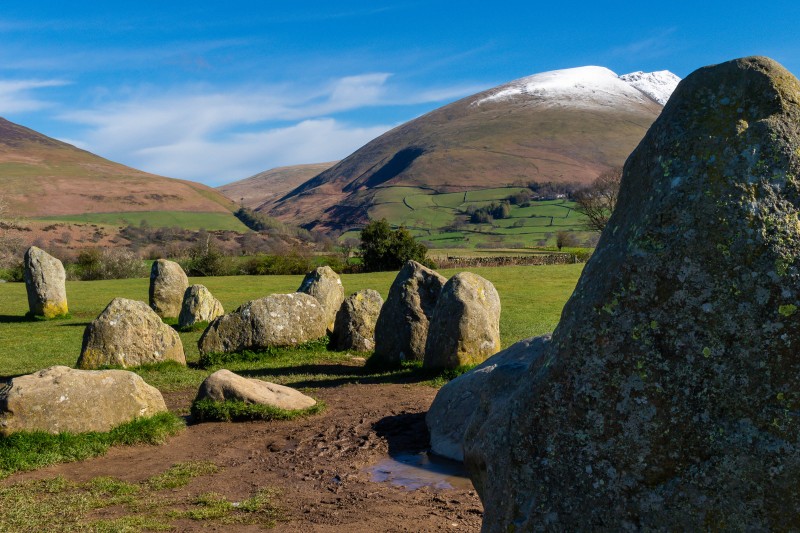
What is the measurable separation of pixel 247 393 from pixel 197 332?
12940mm

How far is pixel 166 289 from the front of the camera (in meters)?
28.9

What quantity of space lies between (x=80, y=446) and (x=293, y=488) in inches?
138

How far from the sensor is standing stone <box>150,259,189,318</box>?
2880 centimetres

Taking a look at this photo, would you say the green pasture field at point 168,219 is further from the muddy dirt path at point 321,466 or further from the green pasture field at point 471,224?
the muddy dirt path at point 321,466

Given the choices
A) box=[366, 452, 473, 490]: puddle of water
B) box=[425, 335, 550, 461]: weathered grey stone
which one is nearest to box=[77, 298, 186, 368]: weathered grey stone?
box=[425, 335, 550, 461]: weathered grey stone

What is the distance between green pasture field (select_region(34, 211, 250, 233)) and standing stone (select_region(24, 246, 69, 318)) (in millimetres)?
114234

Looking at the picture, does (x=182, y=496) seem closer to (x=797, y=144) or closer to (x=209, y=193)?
(x=797, y=144)

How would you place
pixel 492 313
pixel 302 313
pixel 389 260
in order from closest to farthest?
pixel 492 313
pixel 302 313
pixel 389 260

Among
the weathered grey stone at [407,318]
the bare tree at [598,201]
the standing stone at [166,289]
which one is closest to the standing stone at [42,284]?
the standing stone at [166,289]

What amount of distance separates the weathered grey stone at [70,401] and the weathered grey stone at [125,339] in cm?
572

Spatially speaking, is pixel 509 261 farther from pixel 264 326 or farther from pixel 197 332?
pixel 264 326

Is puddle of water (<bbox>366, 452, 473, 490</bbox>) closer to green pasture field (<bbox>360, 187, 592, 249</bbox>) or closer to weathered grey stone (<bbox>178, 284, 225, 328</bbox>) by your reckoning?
weathered grey stone (<bbox>178, 284, 225, 328</bbox>)

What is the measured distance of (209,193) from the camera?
196500 millimetres

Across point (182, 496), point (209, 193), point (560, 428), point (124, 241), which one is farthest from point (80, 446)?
point (209, 193)
